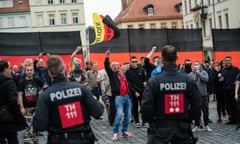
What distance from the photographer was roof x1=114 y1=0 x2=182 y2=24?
81188mm

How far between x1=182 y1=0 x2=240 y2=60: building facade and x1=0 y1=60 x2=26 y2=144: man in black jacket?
37.6 meters

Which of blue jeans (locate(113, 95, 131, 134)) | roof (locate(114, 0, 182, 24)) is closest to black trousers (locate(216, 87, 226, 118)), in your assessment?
blue jeans (locate(113, 95, 131, 134))

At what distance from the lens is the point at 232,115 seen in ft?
46.6

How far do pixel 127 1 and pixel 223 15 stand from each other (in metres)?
40.1

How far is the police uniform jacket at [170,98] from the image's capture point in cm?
619

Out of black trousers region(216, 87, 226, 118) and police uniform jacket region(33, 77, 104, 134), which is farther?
black trousers region(216, 87, 226, 118)

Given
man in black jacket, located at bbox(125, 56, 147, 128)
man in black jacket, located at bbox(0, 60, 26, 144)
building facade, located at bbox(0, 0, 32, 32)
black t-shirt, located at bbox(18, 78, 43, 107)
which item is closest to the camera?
man in black jacket, located at bbox(0, 60, 26, 144)

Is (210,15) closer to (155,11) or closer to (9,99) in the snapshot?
(155,11)

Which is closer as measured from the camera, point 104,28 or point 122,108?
point 122,108

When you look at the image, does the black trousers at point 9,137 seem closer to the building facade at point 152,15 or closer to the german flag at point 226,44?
the german flag at point 226,44

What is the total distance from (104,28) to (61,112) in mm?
8742

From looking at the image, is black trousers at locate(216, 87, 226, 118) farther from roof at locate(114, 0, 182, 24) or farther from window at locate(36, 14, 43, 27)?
window at locate(36, 14, 43, 27)

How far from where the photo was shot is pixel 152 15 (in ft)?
268

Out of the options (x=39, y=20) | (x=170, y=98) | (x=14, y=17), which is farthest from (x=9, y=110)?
(x=39, y=20)
